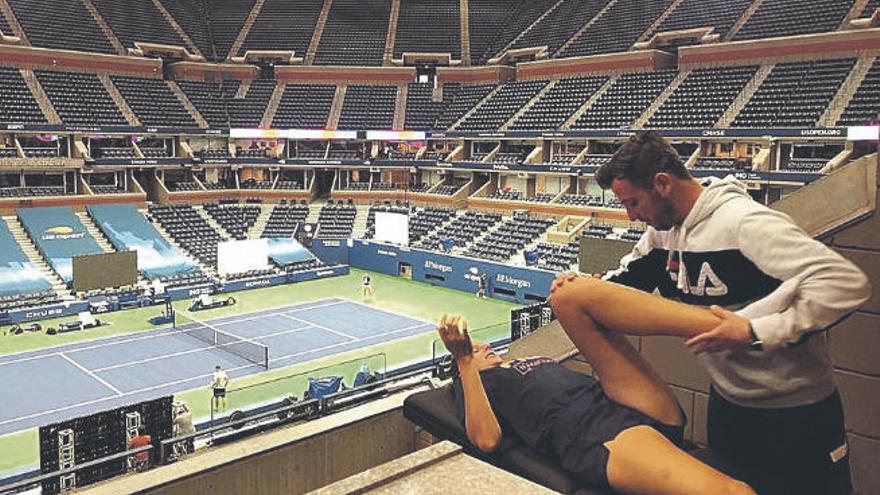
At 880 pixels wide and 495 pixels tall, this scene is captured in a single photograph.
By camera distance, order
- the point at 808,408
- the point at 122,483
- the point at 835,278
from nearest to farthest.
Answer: the point at 835,278 → the point at 808,408 → the point at 122,483

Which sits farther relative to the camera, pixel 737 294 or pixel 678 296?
pixel 678 296

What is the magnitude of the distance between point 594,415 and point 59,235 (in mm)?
35568

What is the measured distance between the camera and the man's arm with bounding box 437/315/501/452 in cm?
290

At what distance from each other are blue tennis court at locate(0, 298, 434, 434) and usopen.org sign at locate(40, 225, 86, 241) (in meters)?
9.88

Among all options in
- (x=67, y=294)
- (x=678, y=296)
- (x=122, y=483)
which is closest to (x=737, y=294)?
(x=678, y=296)

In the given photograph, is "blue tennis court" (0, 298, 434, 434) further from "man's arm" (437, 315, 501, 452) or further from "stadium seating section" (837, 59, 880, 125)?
"stadium seating section" (837, 59, 880, 125)

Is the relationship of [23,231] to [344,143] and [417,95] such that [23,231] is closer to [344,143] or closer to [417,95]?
Result: [344,143]

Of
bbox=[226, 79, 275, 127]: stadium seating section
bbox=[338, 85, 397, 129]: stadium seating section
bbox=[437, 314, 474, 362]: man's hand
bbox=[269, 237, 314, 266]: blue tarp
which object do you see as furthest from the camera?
bbox=[338, 85, 397, 129]: stadium seating section

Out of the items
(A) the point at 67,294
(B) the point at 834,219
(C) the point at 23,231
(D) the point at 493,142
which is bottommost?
(A) the point at 67,294

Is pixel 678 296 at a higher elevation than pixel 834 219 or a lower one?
lower

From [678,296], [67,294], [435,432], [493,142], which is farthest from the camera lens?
[493,142]

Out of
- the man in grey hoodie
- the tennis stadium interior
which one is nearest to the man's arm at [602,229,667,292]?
the man in grey hoodie

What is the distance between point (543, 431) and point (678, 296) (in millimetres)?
842

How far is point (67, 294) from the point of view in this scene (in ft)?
93.6
